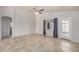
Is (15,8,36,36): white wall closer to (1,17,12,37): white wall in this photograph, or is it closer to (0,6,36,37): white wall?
(0,6,36,37): white wall

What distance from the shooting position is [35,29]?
9.45ft

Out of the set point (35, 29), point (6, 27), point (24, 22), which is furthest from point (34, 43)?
point (6, 27)

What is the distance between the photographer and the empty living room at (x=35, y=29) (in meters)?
2.34

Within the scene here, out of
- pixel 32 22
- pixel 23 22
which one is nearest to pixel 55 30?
pixel 32 22

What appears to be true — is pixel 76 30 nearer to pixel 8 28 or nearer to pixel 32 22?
pixel 32 22

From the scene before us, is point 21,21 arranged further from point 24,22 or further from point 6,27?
point 6,27

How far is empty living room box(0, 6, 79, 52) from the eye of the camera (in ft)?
7.68

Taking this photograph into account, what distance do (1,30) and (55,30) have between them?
1563 mm

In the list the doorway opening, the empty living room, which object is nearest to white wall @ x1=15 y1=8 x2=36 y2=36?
the empty living room

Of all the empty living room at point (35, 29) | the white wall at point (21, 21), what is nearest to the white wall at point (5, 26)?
the empty living room at point (35, 29)

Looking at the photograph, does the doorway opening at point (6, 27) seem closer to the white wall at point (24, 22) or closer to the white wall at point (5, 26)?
the white wall at point (5, 26)
